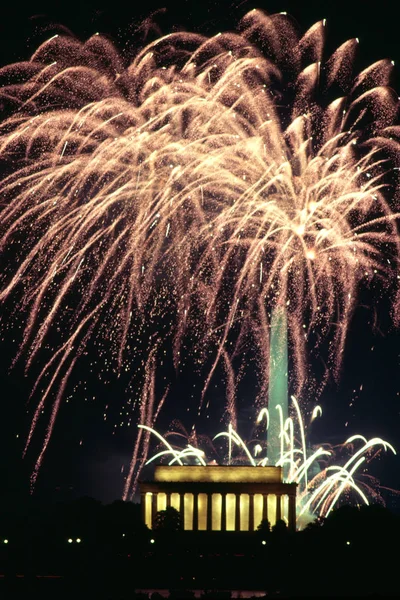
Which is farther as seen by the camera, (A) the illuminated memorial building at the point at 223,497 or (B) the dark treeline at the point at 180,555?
(A) the illuminated memorial building at the point at 223,497

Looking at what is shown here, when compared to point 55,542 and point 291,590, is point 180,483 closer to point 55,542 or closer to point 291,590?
point 55,542

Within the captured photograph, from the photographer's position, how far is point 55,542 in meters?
139

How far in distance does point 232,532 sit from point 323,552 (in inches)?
1336

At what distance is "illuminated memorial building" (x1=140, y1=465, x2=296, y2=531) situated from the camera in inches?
6230

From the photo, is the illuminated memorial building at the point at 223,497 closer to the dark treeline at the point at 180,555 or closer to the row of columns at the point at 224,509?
the row of columns at the point at 224,509

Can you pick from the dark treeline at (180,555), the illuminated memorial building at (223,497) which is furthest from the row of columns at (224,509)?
the dark treeline at (180,555)

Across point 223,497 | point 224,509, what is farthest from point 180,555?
point 223,497

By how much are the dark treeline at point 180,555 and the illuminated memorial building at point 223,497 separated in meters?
4.90

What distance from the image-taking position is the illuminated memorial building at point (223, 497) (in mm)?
158250

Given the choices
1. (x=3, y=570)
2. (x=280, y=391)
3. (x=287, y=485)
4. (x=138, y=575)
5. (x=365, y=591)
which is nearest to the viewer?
(x=365, y=591)

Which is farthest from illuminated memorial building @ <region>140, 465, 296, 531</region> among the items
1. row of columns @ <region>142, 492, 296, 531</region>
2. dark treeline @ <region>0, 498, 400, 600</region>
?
dark treeline @ <region>0, 498, 400, 600</region>

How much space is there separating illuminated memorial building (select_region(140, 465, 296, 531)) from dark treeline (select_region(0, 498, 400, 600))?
4897 mm

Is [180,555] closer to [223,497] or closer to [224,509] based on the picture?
[224,509]

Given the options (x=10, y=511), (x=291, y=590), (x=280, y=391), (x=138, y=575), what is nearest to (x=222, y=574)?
(x=138, y=575)
